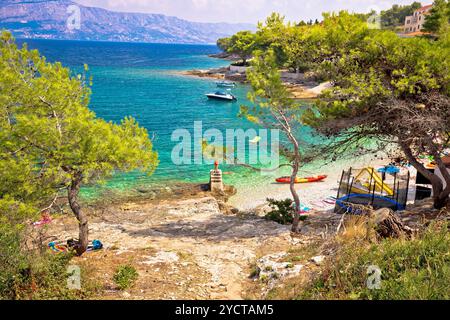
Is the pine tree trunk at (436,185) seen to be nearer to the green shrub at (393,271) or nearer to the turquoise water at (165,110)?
the green shrub at (393,271)

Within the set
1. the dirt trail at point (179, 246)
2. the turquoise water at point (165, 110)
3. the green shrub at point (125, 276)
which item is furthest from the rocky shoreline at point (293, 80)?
the green shrub at point (125, 276)

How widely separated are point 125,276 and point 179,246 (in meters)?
4.32

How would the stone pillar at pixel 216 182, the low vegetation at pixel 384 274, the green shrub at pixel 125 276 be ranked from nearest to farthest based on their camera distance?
the low vegetation at pixel 384 274 → the green shrub at pixel 125 276 → the stone pillar at pixel 216 182

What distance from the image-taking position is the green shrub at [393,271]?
291 inches

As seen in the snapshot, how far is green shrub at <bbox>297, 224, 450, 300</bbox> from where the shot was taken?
24.2 ft

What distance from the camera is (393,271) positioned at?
8234mm

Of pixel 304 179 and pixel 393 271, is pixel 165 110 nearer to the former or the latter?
pixel 304 179

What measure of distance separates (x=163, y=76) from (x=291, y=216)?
88940mm

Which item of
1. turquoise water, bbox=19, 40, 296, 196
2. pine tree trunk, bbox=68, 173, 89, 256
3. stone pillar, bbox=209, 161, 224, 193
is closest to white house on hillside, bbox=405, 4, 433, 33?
turquoise water, bbox=19, 40, 296, 196

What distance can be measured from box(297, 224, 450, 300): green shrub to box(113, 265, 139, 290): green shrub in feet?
16.1

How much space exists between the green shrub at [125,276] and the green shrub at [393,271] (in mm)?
4897

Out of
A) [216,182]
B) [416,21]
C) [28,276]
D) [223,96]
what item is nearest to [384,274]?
[28,276]

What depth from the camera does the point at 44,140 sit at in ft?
36.3
